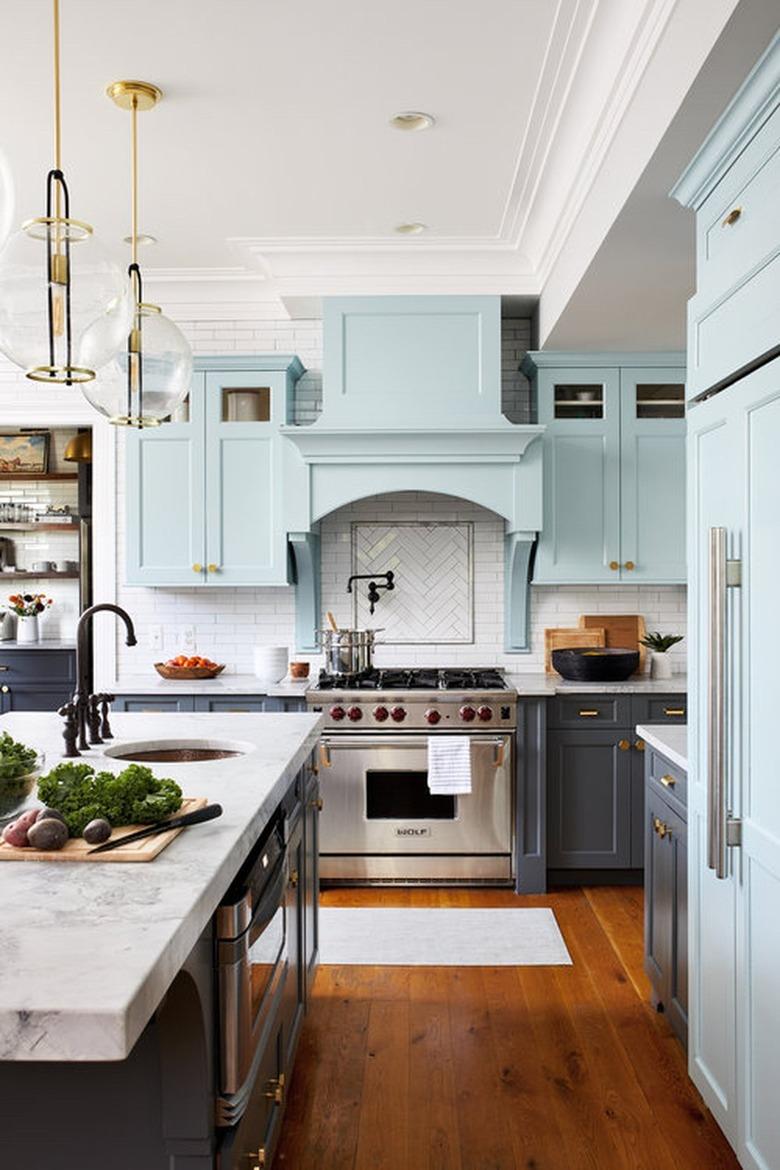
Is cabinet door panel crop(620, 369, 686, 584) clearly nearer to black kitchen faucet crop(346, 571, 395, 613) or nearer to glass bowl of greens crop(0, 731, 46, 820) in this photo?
black kitchen faucet crop(346, 571, 395, 613)

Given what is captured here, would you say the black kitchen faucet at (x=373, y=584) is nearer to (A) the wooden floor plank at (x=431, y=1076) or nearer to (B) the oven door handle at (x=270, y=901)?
(A) the wooden floor plank at (x=431, y=1076)

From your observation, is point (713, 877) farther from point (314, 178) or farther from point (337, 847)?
point (314, 178)

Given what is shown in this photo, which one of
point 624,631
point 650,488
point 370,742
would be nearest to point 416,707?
point 370,742

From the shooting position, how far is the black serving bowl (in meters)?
4.81

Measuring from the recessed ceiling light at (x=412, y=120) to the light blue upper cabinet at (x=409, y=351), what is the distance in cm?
135

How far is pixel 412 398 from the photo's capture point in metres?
4.79

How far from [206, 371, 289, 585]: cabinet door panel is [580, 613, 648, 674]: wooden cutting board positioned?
67.2 inches

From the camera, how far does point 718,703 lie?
7.70 ft

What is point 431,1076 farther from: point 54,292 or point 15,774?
point 54,292

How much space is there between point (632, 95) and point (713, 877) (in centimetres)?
218

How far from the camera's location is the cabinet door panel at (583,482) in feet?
16.2

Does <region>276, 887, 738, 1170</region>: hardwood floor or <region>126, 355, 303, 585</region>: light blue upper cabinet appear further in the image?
<region>126, 355, 303, 585</region>: light blue upper cabinet

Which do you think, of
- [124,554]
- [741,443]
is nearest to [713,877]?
[741,443]

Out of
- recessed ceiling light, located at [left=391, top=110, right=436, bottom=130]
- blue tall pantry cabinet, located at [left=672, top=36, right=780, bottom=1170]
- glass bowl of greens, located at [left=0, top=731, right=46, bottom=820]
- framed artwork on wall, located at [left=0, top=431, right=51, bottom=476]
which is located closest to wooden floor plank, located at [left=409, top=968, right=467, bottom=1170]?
blue tall pantry cabinet, located at [left=672, top=36, right=780, bottom=1170]
